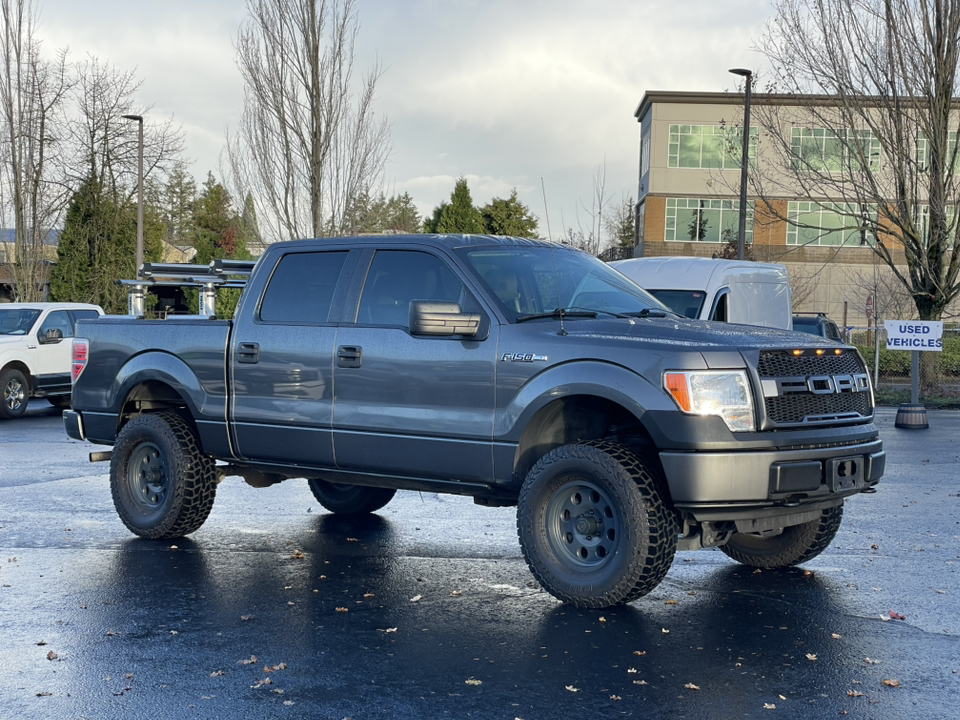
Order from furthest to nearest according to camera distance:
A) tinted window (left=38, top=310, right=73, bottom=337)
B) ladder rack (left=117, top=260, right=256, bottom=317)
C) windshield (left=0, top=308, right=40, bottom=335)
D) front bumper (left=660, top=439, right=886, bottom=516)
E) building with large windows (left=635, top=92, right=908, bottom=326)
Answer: building with large windows (left=635, top=92, right=908, bottom=326) → tinted window (left=38, top=310, right=73, bottom=337) → windshield (left=0, top=308, right=40, bottom=335) → ladder rack (left=117, top=260, right=256, bottom=317) → front bumper (left=660, top=439, right=886, bottom=516)

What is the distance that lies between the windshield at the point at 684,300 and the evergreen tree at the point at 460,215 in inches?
1036

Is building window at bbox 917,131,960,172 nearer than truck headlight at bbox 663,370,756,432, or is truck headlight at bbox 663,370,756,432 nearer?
truck headlight at bbox 663,370,756,432

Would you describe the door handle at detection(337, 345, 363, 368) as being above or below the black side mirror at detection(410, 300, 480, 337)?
below

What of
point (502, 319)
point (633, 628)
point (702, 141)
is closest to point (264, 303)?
point (502, 319)

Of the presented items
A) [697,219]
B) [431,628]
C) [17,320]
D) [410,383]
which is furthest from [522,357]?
[697,219]

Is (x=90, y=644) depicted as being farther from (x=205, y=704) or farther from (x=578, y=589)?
(x=578, y=589)

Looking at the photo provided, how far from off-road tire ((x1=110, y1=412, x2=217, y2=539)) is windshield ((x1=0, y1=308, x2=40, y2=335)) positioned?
11.7 metres

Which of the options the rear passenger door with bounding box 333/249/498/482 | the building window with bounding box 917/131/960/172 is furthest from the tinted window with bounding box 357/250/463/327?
the building window with bounding box 917/131/960/172

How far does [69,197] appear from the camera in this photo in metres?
33.0

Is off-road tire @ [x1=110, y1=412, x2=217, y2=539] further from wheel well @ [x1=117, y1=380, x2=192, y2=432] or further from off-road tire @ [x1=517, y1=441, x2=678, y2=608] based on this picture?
off-road tire @ [x1=517, y1=441, x2=678, y2=608]

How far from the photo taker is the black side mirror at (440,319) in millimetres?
6473

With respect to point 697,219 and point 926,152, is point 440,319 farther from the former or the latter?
point 697,219

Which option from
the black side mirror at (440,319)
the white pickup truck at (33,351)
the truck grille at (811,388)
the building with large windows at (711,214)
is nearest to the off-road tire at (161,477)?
the black side mirror at (440,319)

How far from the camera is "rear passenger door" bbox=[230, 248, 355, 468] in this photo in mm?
7340
